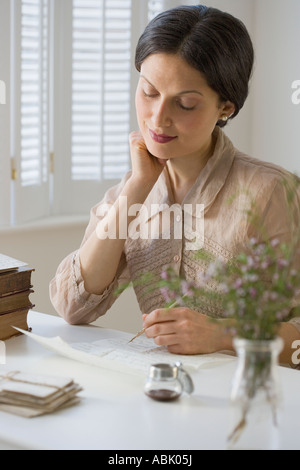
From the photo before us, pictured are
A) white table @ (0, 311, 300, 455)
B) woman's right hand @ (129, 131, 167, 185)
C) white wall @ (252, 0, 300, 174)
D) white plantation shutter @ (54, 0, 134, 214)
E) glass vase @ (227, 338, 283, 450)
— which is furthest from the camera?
white wall @ (252, 0, 300, 174)

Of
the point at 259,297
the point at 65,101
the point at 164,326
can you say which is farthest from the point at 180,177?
the point at 65,101

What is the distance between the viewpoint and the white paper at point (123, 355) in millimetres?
1570

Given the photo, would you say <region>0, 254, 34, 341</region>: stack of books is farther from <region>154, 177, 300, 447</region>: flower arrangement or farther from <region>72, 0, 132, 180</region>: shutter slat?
<region>72, 0, 132, 180</region>: shutter slat

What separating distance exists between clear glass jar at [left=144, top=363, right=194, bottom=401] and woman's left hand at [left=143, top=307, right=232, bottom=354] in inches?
9.6

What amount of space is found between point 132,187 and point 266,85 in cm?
184

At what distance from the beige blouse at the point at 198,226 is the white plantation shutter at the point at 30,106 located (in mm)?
1055

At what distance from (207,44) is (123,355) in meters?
0.75

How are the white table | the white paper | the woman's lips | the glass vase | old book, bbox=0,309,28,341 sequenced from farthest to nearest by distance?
the woman's lips
old book, bbox=0,309,28,341
the white paper
the white table
the glass vase

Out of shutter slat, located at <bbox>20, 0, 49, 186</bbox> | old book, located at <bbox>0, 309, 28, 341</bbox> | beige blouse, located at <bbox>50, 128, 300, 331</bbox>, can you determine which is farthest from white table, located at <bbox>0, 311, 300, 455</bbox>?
shutter slat, located at <bbox>20, 0, 49, 186</bbox>

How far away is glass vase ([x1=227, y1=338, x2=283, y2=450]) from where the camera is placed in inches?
40.5

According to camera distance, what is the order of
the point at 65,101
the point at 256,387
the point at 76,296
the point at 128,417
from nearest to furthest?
the point at 256,387 → the point at 128,417 → the point at 76,296 → the point at 65,101

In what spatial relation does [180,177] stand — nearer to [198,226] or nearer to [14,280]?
[198,226]

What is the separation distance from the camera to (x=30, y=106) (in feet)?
9.96
